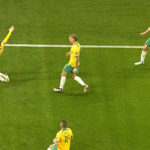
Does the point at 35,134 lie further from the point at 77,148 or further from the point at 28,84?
the point at 28,84

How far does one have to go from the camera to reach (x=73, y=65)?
19266 mm

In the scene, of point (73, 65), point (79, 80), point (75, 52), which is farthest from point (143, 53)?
point (75, 52)

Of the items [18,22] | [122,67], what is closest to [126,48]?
[122,67]

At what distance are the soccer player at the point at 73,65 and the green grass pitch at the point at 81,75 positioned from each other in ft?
1.56

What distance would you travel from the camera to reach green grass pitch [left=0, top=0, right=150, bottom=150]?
1758 centimetres

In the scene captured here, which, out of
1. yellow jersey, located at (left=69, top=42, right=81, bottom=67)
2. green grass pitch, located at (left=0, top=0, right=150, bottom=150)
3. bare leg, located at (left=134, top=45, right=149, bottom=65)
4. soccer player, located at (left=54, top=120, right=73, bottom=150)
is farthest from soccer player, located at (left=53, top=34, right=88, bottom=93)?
soccer player, located at (left=54, top=120, right=73, bottom=150)

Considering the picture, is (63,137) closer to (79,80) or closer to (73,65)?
(73,65)

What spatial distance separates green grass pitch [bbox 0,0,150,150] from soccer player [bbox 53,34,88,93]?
0.48 m

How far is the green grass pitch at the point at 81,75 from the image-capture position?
1758cm

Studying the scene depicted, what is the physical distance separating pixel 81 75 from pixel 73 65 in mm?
2049

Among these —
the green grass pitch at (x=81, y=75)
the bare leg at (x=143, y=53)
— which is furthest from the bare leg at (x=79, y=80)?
the bare leg at (x=143, y=53)

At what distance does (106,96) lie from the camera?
65.1 ft

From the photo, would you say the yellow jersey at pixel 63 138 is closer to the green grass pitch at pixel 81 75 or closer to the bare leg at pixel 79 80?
the green grass pitch at pixel 81 75

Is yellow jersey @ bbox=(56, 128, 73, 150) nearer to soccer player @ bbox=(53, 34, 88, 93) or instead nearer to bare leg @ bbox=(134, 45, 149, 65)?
soccer player @ bbox=(53, 34, 88, 93)
